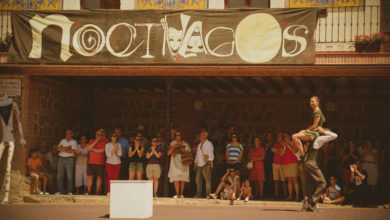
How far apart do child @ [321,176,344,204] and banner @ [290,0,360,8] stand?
4495 millimetres

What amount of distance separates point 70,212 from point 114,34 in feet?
16.6

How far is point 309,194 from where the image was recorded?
37.4 ft

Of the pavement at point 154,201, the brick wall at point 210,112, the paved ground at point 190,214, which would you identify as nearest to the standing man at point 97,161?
the pavement at point 154,201

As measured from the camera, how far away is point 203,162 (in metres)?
15.1

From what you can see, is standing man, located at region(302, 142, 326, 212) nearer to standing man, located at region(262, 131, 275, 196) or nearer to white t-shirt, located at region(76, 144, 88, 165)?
standing man, located at region(262, 131, 275, 196)

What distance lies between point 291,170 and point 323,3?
4.39 metres

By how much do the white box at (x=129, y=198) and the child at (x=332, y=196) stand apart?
→ 17.7ft

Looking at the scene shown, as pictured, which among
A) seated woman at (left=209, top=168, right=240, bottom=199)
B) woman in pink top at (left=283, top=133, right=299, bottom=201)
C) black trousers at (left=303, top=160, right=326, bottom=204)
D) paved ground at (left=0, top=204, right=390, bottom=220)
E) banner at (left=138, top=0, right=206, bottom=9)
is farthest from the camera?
banner at (left=138, top=0, right=206, bottom=9)

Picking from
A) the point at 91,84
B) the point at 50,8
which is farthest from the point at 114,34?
the point at 91,84

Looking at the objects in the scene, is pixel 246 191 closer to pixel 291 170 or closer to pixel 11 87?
pixel 291 170

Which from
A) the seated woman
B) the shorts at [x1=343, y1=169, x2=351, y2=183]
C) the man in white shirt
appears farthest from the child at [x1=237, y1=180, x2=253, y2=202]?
the shorts at [x1=343, y1=169, x2=351, y2=183]

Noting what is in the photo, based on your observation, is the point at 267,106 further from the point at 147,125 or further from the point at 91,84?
the point at 91,84

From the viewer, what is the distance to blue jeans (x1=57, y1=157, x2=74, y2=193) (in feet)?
51.8

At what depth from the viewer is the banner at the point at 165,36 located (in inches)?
563
